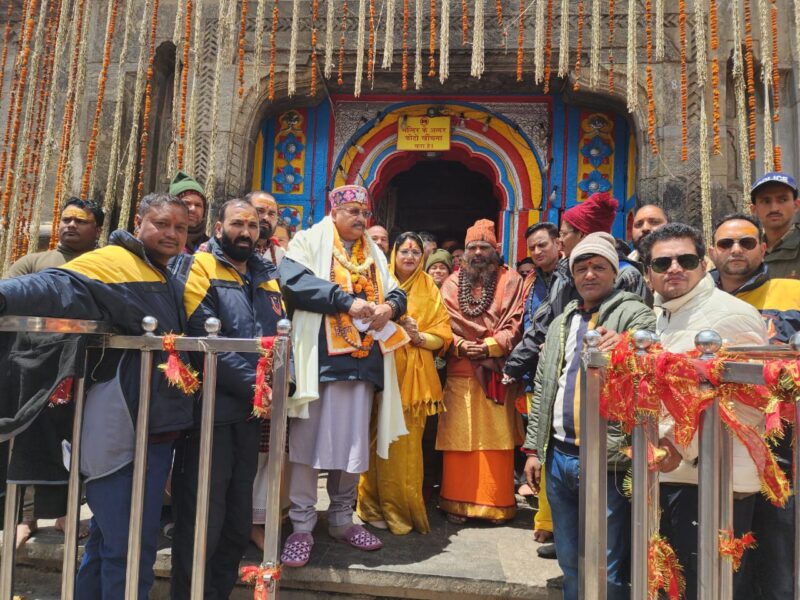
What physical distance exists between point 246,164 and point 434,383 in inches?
152

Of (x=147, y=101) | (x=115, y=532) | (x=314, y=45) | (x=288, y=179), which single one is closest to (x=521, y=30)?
(x=314, y=45)

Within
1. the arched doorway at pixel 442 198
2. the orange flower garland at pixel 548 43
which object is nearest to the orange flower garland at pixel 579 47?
the orange flower garland at pixel 548 43

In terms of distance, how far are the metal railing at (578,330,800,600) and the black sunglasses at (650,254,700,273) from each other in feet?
1.74

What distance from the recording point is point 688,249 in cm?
203

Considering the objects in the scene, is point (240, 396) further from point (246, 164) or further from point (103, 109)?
point (103, 109)

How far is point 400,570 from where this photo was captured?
259cm

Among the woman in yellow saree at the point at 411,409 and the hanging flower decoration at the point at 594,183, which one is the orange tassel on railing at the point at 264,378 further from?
the hanging flower decoration at the point at 594,183

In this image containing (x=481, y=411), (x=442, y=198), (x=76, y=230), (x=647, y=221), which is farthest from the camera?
(x=442, y=198)

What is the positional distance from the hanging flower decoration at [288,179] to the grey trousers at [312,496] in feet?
14.3

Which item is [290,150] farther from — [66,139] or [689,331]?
[689,331]

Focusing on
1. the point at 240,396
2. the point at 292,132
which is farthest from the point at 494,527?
the point at 292,132

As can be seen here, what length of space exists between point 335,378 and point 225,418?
2.13 ft

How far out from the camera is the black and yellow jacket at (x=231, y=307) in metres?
2.30

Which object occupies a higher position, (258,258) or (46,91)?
(46,91)
